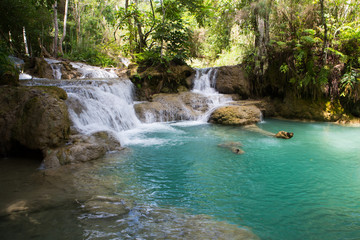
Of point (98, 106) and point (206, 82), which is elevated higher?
point (206, 82)

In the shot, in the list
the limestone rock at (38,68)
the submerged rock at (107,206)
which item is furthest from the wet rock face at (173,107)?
the submerged rock at (107,206)

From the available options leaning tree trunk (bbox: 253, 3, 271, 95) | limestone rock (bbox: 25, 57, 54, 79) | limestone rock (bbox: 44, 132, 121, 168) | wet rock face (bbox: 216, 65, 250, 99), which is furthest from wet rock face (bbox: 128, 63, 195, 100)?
limestone rock (bbox: 44, 132, 121, 168)

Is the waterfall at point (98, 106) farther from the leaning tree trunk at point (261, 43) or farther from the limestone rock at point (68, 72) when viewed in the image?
the leaning tree trunk at point (261, 43)

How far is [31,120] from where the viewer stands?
494cm

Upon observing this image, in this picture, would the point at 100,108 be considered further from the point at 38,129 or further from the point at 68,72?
the point at 68,72

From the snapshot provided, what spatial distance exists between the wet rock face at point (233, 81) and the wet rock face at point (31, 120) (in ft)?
29.0

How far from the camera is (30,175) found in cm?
412

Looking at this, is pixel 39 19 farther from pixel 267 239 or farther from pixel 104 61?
pixel 267 239

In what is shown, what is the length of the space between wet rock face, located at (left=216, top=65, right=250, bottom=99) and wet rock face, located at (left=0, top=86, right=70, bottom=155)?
29.0 feet

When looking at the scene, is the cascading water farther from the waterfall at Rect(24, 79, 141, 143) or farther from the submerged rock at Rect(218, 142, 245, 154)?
the submerged rock at Rect(218, 142, 245, 154)

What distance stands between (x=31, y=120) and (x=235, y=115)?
7.07 m

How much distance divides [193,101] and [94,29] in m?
18.9

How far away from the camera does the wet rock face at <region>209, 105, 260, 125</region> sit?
9.13 meters

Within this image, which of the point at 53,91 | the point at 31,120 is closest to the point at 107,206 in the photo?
the point at 31,120
